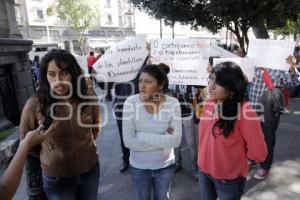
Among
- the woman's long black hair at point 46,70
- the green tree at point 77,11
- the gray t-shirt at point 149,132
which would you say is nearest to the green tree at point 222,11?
the gray t-shirt at point 149,132

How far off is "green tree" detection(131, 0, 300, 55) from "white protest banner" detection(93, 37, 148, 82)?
509 centimetres

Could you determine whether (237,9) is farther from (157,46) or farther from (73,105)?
(73,105)

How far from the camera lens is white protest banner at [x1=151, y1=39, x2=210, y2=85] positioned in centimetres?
397

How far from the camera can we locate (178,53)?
406 cm

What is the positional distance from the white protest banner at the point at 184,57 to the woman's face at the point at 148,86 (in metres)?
1.54

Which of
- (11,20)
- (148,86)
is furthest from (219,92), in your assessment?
(11,20)

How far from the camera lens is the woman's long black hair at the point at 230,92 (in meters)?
2.16

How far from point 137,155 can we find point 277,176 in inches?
94.5

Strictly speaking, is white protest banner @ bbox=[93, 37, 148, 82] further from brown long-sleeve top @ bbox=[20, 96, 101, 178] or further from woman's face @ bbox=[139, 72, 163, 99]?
brown long-sleeve top @ bbox=[20, 96, 101, 178]

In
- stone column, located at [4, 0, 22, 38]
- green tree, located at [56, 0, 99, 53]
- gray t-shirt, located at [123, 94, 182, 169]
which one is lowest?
gray t-shirt, located at [123, 94, 182, 169]

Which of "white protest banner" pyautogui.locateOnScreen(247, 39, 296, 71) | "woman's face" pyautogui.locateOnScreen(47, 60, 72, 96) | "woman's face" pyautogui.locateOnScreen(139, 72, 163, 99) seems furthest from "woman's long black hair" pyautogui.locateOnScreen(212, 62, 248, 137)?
"white protest banner" pyautogui.locateOnScreen(247, 39, 296, 71)

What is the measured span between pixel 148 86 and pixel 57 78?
72cm

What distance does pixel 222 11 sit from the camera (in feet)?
28.0

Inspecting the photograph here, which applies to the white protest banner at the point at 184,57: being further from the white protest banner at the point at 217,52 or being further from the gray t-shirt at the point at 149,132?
the gray t-shirt at the point at 149,132
